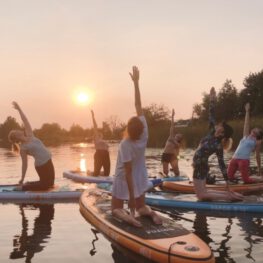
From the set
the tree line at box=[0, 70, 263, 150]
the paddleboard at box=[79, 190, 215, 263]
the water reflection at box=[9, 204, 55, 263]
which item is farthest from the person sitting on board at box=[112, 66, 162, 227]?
the tree line at box=[0, 70, 263, 150]

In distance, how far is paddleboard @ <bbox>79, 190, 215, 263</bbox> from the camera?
6.31m

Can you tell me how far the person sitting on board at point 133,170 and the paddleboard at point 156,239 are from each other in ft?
0.56

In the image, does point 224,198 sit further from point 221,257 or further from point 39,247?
point 39,247

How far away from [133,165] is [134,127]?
0.83m

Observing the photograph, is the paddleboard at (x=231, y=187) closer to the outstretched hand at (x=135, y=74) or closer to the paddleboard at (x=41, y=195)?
the paddleboard at (x=41, y=195)

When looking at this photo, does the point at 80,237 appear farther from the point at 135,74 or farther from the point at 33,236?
the point at 135,74

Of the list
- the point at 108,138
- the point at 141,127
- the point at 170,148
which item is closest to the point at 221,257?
the point at 141,127

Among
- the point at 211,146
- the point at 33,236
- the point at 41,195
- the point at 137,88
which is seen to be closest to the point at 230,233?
the point at 211,146

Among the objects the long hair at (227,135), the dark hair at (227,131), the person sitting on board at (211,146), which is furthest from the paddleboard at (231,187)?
the dark hair at (227,131)

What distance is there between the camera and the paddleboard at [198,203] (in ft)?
34.4

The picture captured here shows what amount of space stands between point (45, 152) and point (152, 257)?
738cm

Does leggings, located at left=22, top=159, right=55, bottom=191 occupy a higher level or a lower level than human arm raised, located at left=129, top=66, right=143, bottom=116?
lower

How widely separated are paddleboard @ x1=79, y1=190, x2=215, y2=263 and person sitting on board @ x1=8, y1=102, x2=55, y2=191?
178 inches

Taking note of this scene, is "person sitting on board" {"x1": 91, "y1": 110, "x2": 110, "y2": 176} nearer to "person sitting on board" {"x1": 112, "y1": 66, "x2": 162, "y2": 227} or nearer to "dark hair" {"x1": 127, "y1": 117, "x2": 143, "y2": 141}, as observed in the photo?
"person sitting on board" {"x1": 112, "y1": 66, "x2": 162, "y2": 227}
